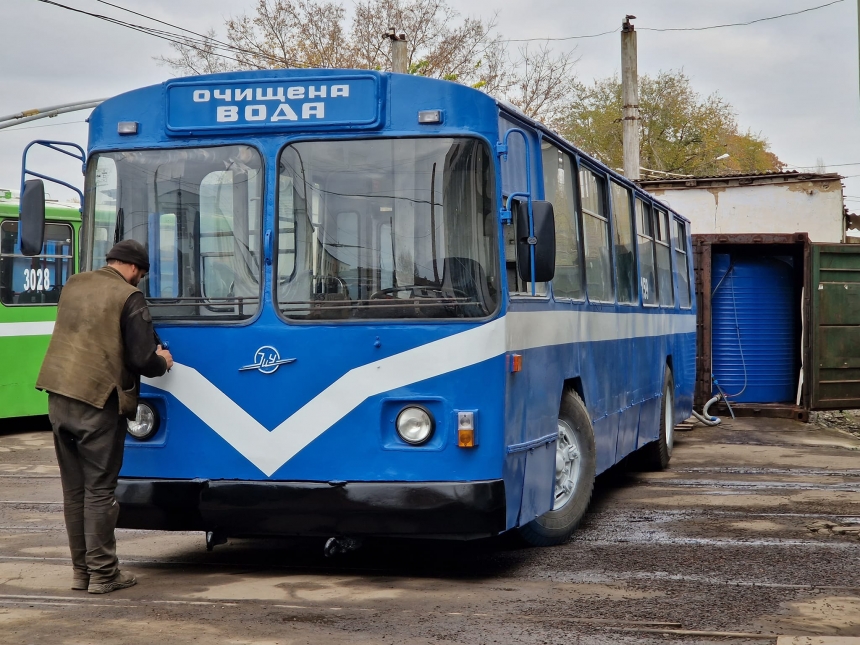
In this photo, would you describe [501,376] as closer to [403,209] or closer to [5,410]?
[403,209]

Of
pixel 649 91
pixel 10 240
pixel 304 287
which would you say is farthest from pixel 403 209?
pixel 649 91

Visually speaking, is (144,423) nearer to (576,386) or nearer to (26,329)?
(576,386)

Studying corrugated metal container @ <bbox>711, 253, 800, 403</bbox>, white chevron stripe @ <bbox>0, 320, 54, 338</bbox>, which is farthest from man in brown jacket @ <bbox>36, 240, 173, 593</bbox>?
corrugated metal container @ <bbox>711, 253, 800, 403</bbox>

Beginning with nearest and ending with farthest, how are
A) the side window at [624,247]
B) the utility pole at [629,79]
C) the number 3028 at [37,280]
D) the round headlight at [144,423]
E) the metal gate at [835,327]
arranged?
the round headlight at [144,423], the side window at [624,247], the number 3028 at [37,280], the metal gate at [835,327], the utility pole at [629,79]

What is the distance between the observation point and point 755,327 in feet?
66.3

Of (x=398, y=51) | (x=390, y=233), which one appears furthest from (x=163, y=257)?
(x=398, y=51)

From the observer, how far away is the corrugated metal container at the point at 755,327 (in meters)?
20.2

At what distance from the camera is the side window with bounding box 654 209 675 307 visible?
43.5 feet

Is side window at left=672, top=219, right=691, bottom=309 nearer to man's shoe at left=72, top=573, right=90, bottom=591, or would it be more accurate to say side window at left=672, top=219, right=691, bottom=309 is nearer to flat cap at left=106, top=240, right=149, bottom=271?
flat cap at left=106, top=240, right=149, bottom=271

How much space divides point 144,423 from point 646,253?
21.6 feet

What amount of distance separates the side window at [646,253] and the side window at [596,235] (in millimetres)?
1827

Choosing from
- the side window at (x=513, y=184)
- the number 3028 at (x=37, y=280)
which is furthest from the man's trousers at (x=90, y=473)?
the number 3028 at (x=37, y=280)

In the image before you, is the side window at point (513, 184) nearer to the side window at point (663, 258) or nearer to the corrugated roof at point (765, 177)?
the side window at point (663, 258)

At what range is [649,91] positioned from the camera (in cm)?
6203
